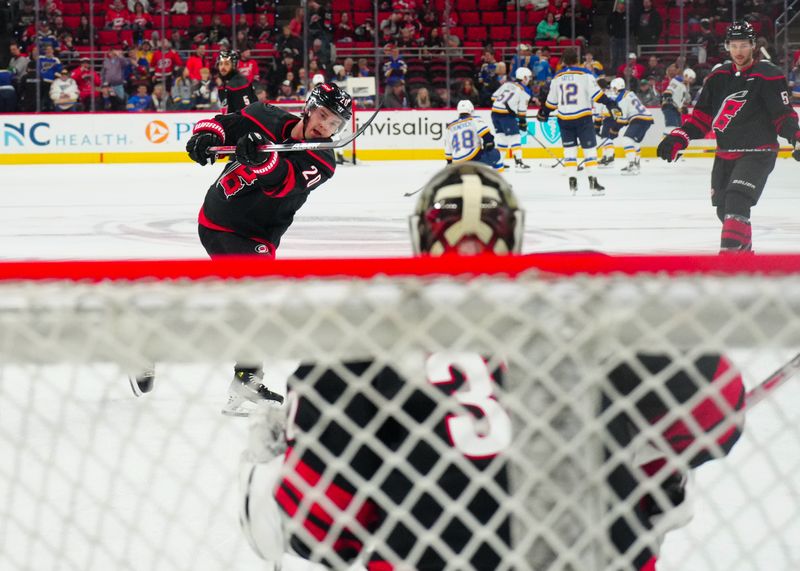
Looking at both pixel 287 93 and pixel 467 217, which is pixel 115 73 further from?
pixel 467 217

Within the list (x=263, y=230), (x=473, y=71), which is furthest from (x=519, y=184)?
(x=263, y=230)

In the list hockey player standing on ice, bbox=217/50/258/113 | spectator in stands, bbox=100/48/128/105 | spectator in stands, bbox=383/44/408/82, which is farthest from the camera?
spectator in stands, bbox=383/44/408/82

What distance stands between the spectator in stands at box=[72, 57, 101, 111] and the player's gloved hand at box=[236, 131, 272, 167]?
40.1 feet

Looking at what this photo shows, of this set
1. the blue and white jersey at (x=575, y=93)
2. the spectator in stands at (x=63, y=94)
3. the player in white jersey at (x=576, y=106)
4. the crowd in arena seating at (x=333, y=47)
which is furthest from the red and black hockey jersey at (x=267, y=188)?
the spectator in stands at (x=63, y=94)

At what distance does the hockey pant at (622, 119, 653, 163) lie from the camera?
13.1 metres

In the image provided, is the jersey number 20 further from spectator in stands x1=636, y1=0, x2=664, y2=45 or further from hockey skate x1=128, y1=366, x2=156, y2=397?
spectator in stands x1=636, y1=0, x2=664, y2=45

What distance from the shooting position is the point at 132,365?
103 centimetres

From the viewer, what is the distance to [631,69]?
1622 centimetres

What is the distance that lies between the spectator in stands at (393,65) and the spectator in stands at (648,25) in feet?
11.5

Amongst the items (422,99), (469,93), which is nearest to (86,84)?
(422,99)

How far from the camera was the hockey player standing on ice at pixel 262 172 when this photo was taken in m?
3.70

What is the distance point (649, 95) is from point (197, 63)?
6.36m

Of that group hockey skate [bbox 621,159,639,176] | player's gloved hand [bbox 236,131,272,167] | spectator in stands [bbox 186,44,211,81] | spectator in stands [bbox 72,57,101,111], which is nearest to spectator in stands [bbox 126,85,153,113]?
spectator in stands [bbox 72,57,101,111]

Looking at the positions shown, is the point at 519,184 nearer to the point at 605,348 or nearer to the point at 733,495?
the point at 733,495
